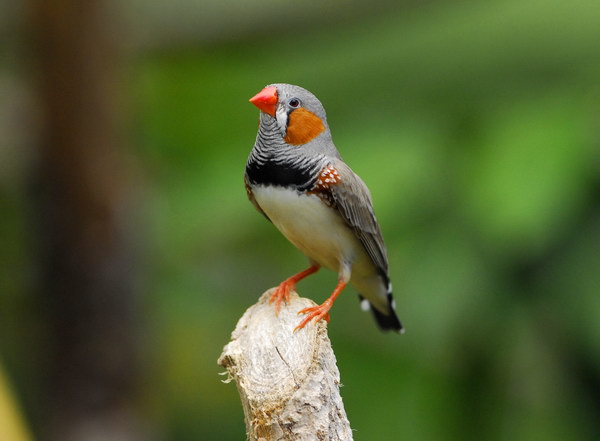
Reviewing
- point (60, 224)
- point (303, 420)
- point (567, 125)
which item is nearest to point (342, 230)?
point (303, 420)

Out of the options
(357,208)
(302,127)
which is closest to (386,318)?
(357,208)

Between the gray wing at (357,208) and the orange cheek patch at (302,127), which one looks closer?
→ the orange cheek patch at (302,127)

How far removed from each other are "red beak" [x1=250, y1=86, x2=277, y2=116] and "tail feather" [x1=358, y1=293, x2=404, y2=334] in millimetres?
1141

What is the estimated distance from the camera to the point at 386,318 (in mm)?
2879

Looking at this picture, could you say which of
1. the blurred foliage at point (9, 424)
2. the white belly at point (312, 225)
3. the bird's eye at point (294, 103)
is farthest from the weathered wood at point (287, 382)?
the blurred foliage at point (9, 424)

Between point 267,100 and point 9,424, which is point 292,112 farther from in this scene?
point 9,424

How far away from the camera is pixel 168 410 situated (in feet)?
18.5

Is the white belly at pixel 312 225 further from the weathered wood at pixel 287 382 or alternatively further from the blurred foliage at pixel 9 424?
the blurred foliage at pixel 9 424

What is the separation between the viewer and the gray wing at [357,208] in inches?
87.6

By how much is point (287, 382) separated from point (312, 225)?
1.90 feet

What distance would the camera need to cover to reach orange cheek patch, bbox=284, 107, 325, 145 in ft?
6.14

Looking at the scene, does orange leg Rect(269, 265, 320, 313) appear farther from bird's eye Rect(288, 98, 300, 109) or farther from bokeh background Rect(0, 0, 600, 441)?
bokeh background Rect(0, 0, 600, 441)

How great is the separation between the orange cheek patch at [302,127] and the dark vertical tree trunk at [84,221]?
2.31m

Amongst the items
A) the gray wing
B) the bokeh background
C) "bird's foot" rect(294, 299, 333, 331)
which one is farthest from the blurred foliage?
the bokeh background
